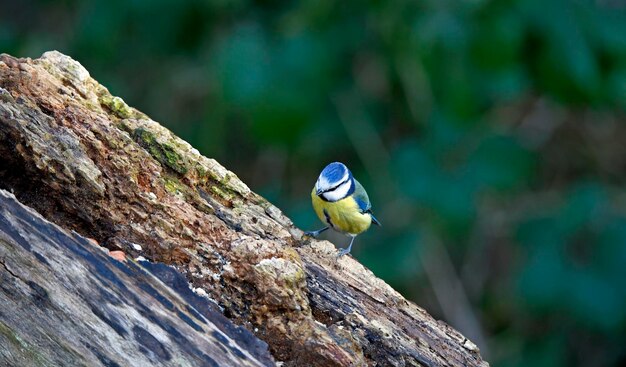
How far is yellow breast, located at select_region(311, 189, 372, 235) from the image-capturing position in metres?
3.88

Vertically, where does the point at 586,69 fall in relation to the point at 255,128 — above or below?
above

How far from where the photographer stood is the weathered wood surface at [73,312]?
7.72 feet

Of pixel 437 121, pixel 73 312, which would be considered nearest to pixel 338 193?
pixel 73 312

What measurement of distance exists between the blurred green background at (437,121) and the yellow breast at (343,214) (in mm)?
1696

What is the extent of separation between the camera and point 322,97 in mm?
5871

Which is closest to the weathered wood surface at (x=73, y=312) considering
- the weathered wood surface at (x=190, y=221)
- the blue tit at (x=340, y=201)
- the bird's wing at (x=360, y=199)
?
the weathered wood surface at (x=190, y=221)

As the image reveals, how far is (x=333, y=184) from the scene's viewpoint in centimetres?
381

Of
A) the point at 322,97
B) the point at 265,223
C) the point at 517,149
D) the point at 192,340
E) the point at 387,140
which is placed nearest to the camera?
the point at 192,340

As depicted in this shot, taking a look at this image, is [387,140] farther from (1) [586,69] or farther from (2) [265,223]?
(2) [265,223]

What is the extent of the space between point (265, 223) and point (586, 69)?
3135mm

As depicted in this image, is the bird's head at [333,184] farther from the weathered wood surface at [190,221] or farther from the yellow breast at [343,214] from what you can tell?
the weathered wood surface at [190,221]

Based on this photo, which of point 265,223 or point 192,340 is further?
point 265,223

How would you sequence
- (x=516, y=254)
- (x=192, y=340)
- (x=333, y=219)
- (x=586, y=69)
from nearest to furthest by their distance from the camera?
(x=192, y=340) < (x=333, y=219) < (x=586, y=69) < (x=516, y=254)

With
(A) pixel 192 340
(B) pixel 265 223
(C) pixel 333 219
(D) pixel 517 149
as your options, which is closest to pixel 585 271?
(D) pixel 517 149
